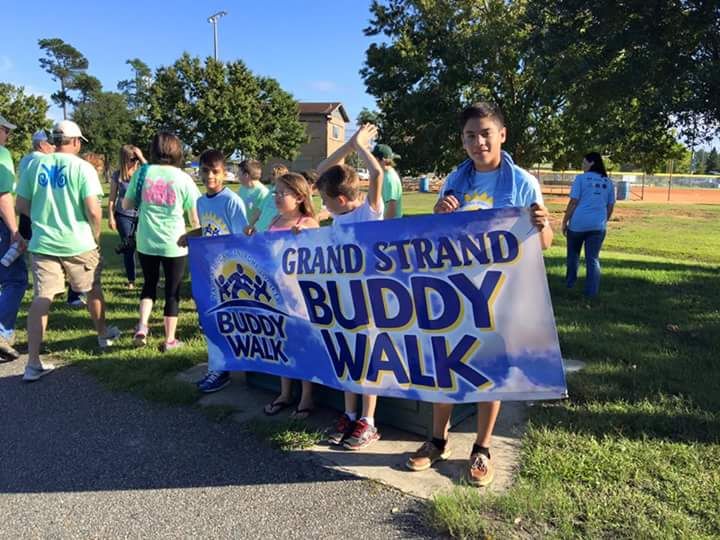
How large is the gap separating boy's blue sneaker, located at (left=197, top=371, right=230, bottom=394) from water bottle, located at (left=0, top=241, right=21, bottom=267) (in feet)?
7.48

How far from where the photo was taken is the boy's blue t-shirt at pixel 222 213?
4727 mm

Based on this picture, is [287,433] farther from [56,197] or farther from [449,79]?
[449,79]

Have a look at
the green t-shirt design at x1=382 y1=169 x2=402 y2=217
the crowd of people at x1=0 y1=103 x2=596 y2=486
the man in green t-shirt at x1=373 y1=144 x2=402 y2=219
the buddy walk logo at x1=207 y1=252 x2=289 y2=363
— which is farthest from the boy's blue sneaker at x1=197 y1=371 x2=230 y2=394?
the green t-shirt design at x1=382 y1=169 x2=402 y2=217

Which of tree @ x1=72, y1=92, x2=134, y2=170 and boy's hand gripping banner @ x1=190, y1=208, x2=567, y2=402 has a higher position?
tree @ x1=72, y1=92, x2=134, y2=170

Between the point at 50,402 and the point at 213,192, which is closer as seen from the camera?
the point at 50,402

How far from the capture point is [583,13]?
9289 millimetres

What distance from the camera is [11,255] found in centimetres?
502

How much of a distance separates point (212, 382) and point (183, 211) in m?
1.65

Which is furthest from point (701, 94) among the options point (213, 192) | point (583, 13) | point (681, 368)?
point (213, 192)

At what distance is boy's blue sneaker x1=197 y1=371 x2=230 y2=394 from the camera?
13.7 feet

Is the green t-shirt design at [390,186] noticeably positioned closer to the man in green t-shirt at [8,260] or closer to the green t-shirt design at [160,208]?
the green t-shirt design at [160,208]

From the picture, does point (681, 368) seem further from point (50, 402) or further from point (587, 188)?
point (50, 402)

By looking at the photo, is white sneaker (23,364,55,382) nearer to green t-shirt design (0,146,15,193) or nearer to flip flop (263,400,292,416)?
green t-shirt design (0,146,15,193)

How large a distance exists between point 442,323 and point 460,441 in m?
0.96
